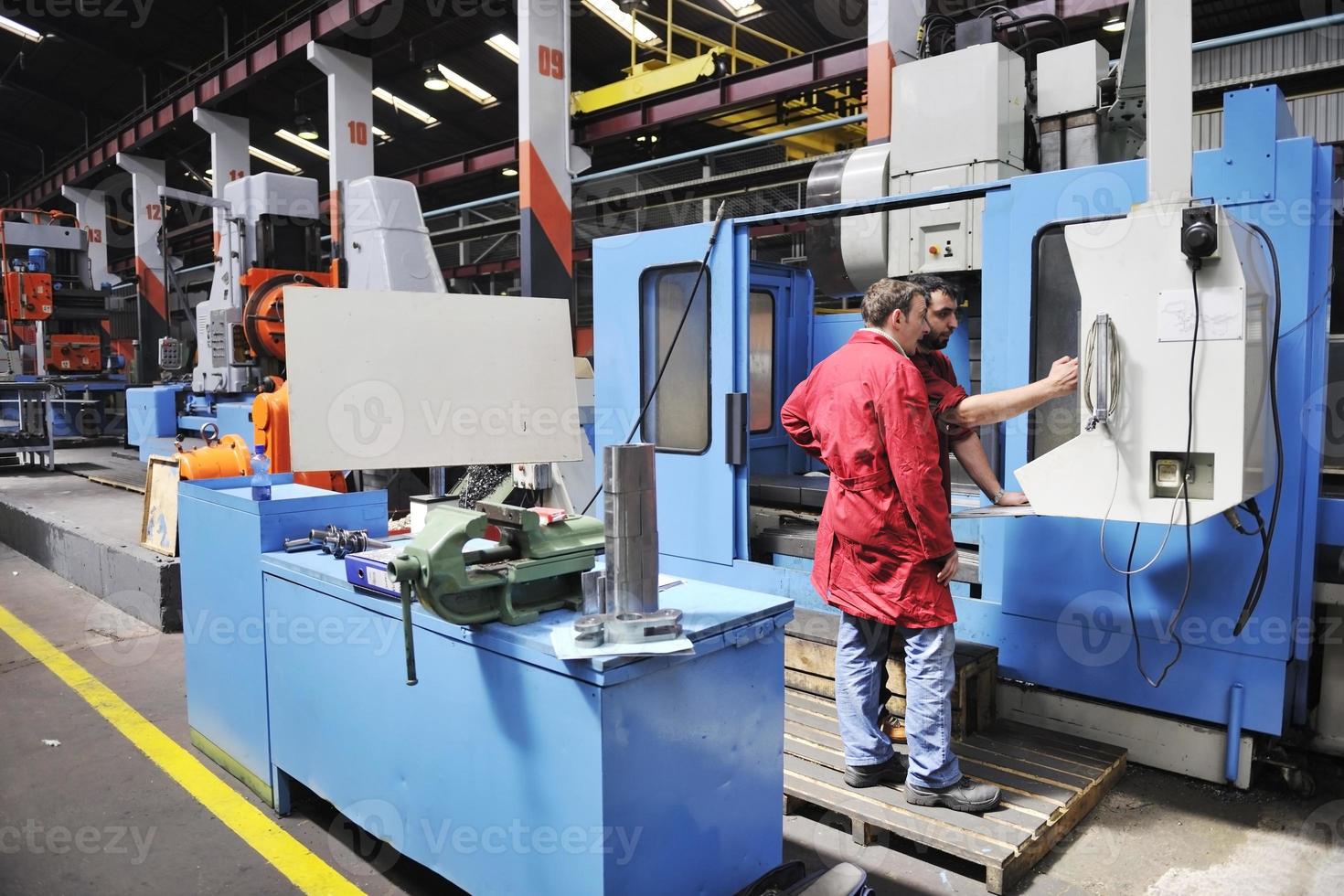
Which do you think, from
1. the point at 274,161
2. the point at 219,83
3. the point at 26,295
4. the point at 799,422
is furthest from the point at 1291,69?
the point at 274,161

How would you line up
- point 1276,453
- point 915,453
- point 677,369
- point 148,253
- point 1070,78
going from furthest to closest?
1. point 148,253
2. point 677,369
3. point 1070,78
4. point 1276,453
5. point 915,453

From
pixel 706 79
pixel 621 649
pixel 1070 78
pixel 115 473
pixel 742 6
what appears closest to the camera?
pixel 621 649

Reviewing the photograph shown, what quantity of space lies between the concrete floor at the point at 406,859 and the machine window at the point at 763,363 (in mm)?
2144

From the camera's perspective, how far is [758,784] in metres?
1.91

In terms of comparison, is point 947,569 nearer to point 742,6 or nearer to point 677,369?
point 677,369

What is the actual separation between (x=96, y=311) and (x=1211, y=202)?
12.2 m

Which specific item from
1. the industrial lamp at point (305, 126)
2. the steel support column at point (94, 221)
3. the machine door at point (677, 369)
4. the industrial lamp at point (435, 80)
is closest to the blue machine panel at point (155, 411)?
the industrial lamp at point (305, 126)

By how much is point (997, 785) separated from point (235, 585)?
236 centimetres

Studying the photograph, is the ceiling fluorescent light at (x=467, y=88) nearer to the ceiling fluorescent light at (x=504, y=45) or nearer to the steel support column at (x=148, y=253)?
the ceiling fluorescent light at (x=504, y=45)

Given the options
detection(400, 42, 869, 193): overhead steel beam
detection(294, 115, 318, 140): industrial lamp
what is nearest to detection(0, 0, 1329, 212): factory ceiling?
detection(294, 115, 318, 140): industrial lamp

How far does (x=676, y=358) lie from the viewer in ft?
13.0

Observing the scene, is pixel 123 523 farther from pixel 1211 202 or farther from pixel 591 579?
pixel 1211 202

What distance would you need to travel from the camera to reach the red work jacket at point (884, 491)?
93.3 inches

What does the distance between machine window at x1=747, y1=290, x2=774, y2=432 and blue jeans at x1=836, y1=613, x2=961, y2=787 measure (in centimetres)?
191
